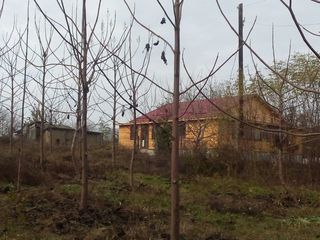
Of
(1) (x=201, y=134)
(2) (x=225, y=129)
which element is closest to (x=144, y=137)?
(1) (x=201, y=134)

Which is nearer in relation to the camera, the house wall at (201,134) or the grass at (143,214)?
the grass at (143,214)

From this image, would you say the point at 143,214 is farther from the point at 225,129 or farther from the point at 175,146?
the point at 225,129

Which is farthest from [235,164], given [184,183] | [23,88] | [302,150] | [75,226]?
[75,226]

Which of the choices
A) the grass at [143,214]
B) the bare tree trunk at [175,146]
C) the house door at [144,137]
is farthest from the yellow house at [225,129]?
the bare tree trunk at [175,146]

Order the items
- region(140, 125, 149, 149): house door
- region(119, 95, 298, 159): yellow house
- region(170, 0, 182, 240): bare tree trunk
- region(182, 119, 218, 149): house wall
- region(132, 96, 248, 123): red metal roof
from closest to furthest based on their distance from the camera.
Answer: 1. region(170, 0, 182, 240): bare tree trunk
2. region(119, 95, 298, 159): yellow house
3. region(132, 96, 248, 123): red metal roof
4. region(182, 119, 218, 149): house wall
5. region(140, 125, 149, 149): house door

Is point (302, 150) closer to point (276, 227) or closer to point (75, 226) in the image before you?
point (276, 227)

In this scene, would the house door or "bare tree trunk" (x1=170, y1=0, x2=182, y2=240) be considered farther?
the house door

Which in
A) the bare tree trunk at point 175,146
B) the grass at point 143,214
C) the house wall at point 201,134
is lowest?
the grass at point 143,214

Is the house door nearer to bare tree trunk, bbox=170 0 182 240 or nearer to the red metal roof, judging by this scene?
the red metal roof

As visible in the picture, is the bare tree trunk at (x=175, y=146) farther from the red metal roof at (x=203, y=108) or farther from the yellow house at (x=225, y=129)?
the red metal roof at (x=203, y=108)

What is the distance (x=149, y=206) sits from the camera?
8.61 meters

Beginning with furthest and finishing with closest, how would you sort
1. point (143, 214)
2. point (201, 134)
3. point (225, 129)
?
point (201, 134) < point (225, 129) < point (143, 214)

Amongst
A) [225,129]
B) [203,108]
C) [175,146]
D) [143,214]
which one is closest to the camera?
[175,146]

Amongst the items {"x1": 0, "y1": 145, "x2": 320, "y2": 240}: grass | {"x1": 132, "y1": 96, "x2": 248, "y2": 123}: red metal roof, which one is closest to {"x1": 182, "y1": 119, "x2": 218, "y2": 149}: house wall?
{"x1": 132, "y1": 96, "x2": 248, "y2": 123}: red metal roof
